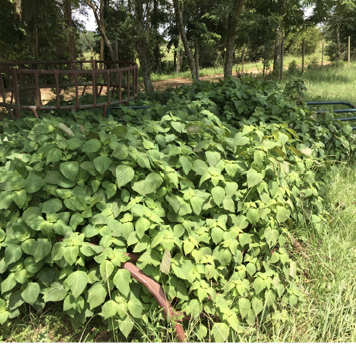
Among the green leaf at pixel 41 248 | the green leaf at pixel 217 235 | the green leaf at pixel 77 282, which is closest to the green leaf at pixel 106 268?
the green leaf at pixel 77 282

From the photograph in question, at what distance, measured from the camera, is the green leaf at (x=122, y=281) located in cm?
168

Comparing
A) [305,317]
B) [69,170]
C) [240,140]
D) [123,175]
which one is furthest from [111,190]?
[305,317]

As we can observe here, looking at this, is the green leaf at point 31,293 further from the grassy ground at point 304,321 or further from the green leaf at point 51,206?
the green leaf at point 51,206

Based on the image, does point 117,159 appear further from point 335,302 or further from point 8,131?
point 335,302

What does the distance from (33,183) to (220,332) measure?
135 cm

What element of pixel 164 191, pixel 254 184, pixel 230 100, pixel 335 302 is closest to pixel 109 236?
pixel 164 191

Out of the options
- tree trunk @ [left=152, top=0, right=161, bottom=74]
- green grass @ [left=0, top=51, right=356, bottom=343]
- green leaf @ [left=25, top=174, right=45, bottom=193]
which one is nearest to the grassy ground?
green grass @ [left=0, top=51, right=356, bottom=343]

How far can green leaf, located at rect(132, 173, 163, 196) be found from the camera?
1.88 meters

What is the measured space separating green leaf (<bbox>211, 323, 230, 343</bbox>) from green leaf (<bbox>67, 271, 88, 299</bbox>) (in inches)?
30.1

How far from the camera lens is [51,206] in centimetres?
184

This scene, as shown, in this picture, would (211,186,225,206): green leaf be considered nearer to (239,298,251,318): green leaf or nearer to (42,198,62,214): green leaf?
(239,298,251,318): green leaf

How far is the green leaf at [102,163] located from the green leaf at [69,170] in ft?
0.46

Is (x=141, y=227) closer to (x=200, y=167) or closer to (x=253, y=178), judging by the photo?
(x=200, y=167)

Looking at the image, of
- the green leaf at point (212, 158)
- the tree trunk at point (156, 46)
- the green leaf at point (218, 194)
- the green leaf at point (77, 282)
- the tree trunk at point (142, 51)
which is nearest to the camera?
the green leaf at point (77, 282)
